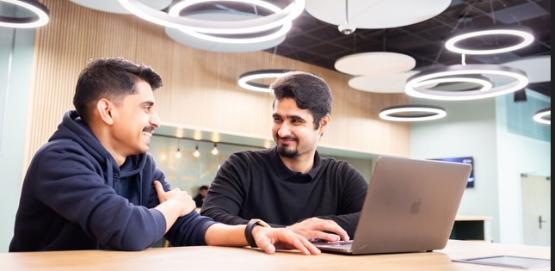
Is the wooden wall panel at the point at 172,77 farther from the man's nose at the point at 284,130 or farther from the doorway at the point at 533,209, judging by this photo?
the man's nose at the point at 284,130

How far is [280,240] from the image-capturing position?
1.49m

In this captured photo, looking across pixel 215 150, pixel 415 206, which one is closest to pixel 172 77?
pixel 215 150

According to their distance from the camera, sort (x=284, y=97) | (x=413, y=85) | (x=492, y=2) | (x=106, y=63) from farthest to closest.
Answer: (x=413, y=85) < (x=492, y=2) < (x=284, y=97) < (x=106, y=63)

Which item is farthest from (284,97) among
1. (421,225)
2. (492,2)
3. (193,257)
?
(492,2)

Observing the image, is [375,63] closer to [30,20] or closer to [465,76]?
[465,76]

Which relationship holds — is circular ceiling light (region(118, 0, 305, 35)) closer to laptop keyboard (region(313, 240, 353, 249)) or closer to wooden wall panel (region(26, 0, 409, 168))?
wooden wall panel (region(26, 0, 409, 168))

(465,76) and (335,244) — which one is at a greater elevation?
(465,76)

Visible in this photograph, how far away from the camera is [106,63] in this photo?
1.84 m

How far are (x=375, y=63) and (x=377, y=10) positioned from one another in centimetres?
174

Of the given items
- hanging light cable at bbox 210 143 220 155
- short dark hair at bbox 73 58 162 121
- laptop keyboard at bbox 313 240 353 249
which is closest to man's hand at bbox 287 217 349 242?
laptop keyboard at bbox 313 240 353 249

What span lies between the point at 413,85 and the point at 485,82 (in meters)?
1.02

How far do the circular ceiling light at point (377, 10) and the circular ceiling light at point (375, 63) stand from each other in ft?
3.19

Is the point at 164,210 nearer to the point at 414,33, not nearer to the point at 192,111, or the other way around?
the point at 192,111

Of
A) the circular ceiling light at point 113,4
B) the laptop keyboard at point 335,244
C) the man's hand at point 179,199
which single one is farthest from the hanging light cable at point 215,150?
the laptop keyboard at point 335,244
